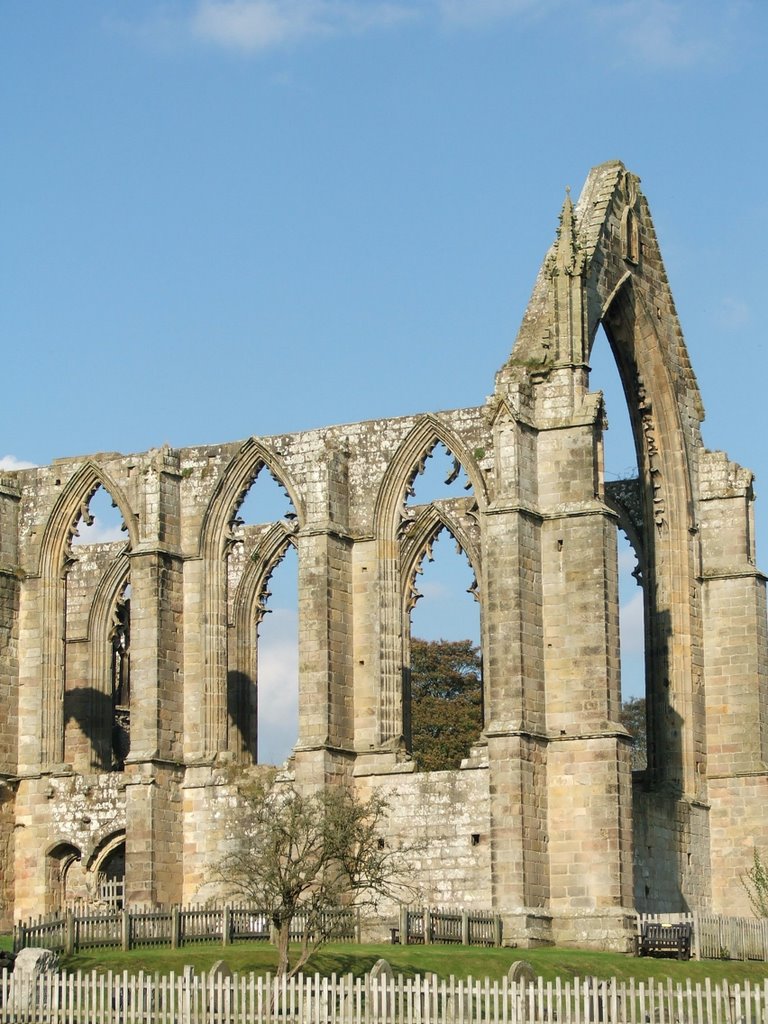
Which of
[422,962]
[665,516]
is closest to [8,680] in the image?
[665,516]

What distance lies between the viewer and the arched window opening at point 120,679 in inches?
2157

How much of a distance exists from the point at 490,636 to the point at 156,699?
6.96 m

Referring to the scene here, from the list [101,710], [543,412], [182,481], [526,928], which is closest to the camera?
[526,928]

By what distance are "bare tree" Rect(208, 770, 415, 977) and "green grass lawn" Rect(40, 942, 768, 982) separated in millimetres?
578

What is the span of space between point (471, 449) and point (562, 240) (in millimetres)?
4376

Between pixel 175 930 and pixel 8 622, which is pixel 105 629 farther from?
pixel 175 930

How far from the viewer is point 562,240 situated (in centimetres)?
4634

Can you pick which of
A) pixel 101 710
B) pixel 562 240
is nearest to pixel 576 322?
pixel 562 240

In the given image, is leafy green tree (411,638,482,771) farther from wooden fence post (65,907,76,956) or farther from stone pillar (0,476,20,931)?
wooden fence post (65,907,76,956)

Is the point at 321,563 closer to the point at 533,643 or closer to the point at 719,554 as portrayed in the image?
the point at 533,643

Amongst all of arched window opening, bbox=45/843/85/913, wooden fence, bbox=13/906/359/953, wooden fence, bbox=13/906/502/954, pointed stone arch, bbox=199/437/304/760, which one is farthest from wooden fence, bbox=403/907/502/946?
arched window opening, bbox=45/843/85/913

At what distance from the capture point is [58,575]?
49.2 metres

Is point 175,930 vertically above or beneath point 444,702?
beneath

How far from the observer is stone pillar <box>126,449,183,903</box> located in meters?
45.6
